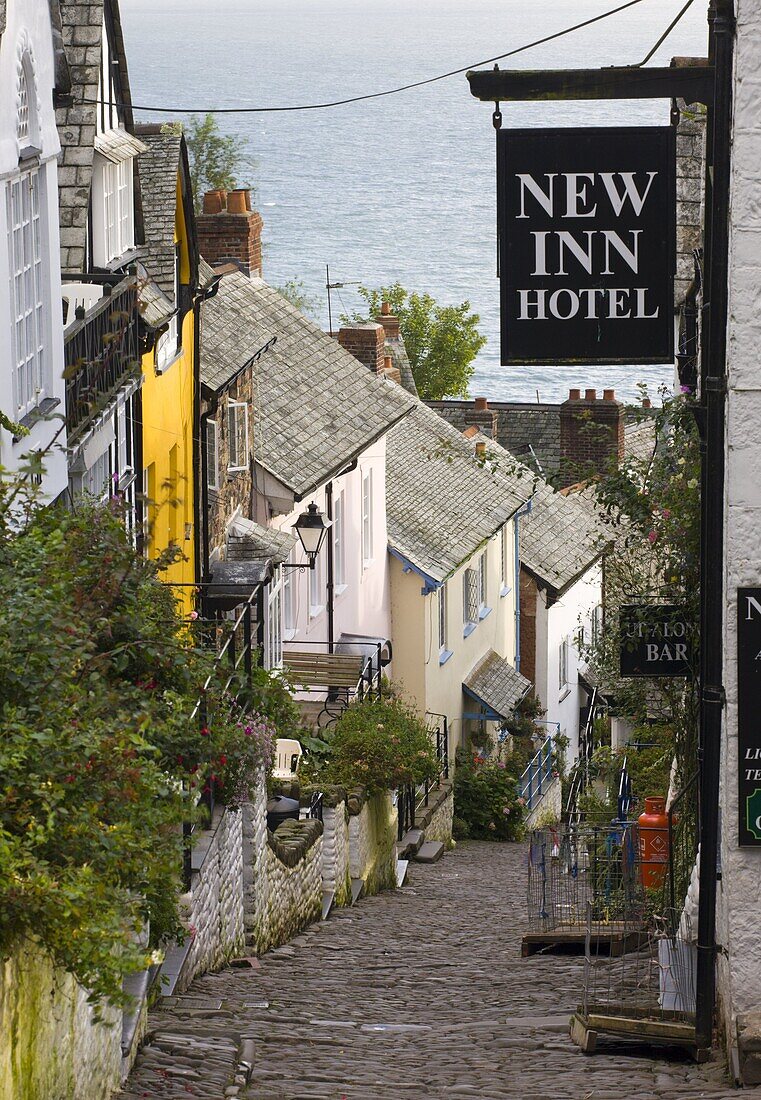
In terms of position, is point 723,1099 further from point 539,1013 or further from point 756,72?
point 756,72

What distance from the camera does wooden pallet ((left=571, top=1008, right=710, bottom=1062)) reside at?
8.67m

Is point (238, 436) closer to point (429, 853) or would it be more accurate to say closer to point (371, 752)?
point (371, 752)

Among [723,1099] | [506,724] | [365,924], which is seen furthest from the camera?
[506,724]

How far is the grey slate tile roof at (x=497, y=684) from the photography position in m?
33.2

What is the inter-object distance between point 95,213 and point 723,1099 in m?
11.6

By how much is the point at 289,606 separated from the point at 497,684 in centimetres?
1046

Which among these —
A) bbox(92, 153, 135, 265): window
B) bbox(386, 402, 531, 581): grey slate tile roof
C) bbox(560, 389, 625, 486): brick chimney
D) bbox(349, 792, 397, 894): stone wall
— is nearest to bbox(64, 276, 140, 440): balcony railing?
bbox(92, 153, 135, 265): window

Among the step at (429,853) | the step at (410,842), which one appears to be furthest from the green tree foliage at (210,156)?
the step at (410,842)

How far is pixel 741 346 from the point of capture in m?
8.22

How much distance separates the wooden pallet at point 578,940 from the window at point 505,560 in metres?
21.4

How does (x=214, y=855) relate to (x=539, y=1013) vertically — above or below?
above

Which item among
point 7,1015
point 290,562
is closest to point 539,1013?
point 7,1015

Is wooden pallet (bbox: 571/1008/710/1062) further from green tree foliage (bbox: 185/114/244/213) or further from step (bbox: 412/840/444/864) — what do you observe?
green tree foliage (bbox: 185/114/244/213)

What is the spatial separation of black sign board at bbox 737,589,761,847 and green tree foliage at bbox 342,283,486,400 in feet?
179
